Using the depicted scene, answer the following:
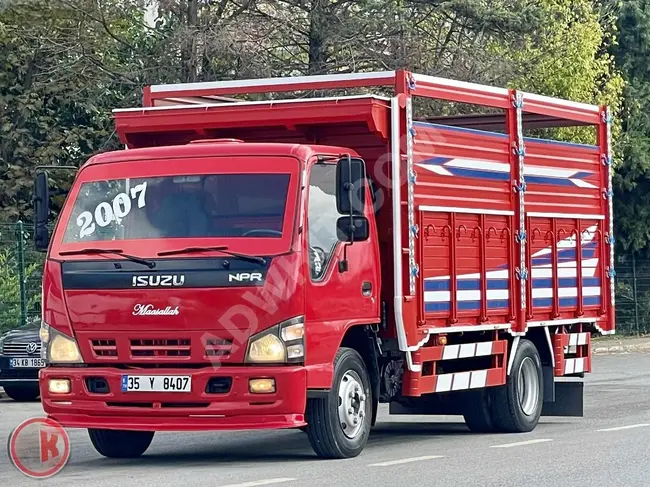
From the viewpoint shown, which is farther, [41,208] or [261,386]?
[41,208]

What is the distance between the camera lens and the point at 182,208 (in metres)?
11.7

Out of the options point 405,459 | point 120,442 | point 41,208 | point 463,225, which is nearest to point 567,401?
point 463,225

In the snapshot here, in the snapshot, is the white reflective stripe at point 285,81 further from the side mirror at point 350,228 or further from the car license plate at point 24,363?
the car license plate at point 24,363

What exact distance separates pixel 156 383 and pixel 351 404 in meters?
1.62

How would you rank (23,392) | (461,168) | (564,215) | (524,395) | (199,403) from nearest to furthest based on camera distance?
(199,403) < (461,168) < (524,395) < (564,215) < (23,392)

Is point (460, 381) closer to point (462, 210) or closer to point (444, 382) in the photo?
point (444, 382)

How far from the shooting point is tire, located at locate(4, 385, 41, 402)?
18.9 meters

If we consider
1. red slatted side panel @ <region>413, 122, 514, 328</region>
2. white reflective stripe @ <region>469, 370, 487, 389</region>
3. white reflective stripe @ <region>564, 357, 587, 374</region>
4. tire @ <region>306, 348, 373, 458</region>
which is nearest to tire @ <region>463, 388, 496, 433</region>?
white reflective stripe @ <region>469, 370, 487, 389</region>

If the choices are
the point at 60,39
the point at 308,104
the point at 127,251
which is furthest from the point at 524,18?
the point at 127,251

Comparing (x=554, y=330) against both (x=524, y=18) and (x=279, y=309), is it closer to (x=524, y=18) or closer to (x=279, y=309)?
(x=279, y=309)

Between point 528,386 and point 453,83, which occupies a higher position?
point 453,83

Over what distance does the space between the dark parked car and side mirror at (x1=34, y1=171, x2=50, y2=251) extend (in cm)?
644

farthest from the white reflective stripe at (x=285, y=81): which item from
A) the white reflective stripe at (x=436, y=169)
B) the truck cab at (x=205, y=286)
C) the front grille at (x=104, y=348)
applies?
the front grille at (x=104, y=348)

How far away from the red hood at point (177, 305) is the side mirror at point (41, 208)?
2.97ft
